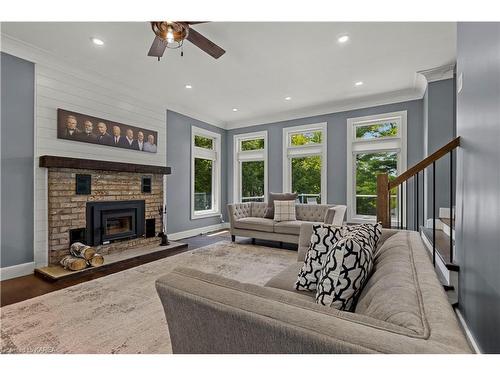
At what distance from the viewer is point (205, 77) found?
3926 mm

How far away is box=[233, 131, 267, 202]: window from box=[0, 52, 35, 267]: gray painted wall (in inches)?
168

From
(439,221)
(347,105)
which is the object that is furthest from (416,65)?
(439,221)

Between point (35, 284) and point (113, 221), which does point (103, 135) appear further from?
point (35, 284)

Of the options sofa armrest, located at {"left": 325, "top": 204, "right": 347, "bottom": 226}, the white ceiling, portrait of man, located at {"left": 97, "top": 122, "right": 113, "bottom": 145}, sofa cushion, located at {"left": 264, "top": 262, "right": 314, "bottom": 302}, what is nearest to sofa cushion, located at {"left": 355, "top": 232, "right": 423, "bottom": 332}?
sofa cushion, located at {"left": 264, "top": 262, "right": 314, "bottom": 302}

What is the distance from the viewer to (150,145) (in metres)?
4.64

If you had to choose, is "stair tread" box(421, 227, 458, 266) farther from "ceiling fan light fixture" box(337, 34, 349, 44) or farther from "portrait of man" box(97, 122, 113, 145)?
"portrait of man" box(97, 122, 113, 145)

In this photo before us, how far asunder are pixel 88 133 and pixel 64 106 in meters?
0.45

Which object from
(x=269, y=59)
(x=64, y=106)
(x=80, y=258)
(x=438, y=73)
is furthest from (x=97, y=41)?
(x=438, y=73)

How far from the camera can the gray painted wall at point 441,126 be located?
3662mm
